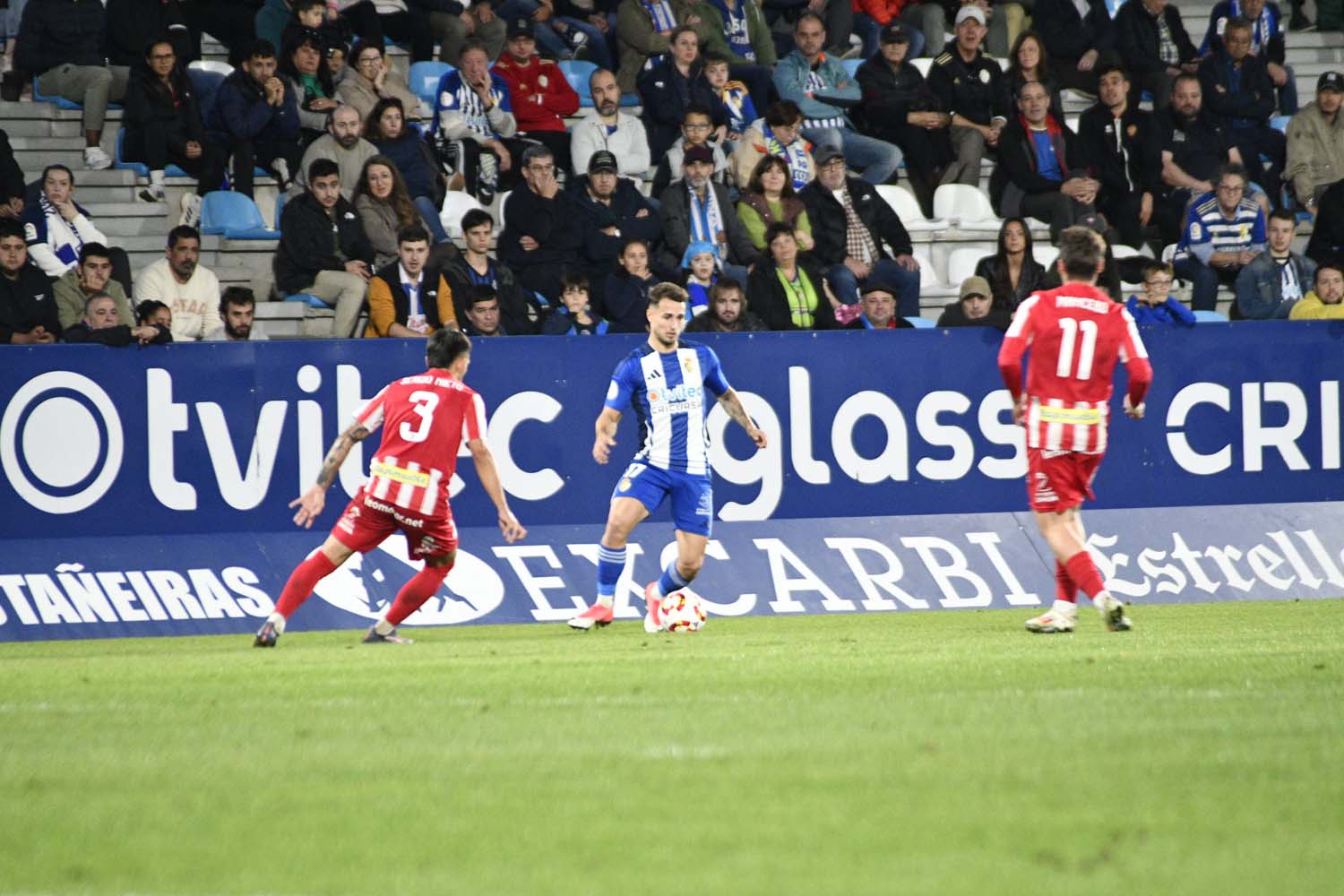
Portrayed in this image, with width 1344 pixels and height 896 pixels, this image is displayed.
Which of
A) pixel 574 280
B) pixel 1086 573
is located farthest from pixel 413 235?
pixel 1086 573

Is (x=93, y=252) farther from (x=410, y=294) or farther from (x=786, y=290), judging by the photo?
(x=786, y=290)

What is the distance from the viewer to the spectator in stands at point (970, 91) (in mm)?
20109

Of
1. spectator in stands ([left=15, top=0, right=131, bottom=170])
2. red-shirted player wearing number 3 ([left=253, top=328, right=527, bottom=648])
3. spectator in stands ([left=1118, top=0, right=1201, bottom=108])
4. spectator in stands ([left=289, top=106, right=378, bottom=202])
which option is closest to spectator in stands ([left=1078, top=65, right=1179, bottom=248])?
spectator in stands ([left=1118, top=0, right=1201, bottom=108])

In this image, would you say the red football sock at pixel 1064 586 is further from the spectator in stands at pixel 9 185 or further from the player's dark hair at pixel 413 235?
the spectator in stands at pixel 9 185

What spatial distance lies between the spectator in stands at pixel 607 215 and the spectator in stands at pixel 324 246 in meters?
1.99

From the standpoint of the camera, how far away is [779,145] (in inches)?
737

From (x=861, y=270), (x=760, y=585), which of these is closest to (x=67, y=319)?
(x=760, y=585)

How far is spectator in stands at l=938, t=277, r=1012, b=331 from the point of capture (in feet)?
53.0

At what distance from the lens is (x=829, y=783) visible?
220 inches

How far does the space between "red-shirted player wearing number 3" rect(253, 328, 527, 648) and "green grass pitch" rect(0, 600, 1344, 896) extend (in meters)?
1.52

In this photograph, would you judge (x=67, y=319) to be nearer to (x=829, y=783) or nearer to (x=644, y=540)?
(x=644, y=540)

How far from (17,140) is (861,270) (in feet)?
27.0

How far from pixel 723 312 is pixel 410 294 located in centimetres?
262

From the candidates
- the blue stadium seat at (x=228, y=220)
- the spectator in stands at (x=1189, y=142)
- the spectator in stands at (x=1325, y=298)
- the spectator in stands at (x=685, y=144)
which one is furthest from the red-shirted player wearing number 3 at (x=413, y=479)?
the spectator in stands at (x=1189, y=142)
